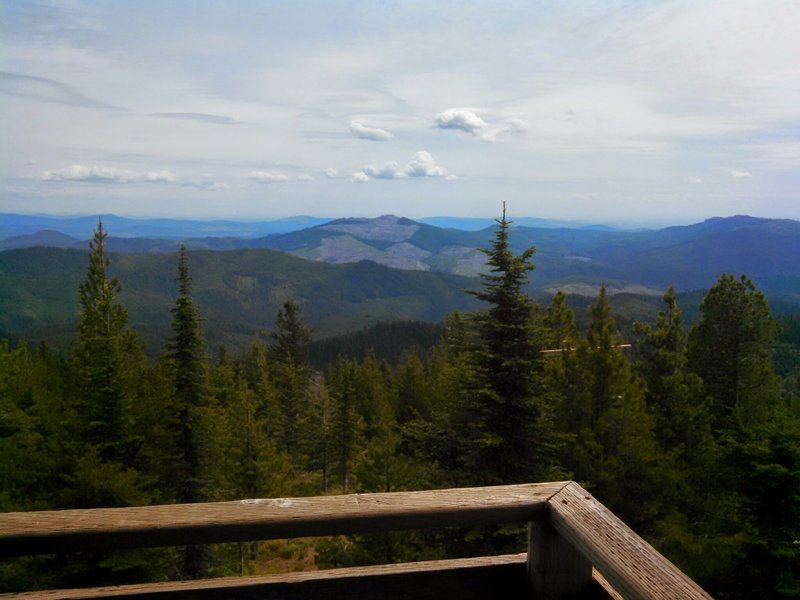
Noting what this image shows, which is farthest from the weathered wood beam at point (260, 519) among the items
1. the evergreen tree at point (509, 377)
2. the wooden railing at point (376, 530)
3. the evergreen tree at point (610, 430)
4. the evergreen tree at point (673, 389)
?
the evergreen tree at point (673, 389)

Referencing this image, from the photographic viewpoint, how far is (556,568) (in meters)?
1.75

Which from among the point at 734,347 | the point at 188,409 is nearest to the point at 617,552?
the point at 188,409

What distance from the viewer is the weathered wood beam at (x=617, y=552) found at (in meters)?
1.36

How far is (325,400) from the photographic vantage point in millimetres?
35969

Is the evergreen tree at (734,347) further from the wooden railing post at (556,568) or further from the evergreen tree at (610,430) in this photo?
the wooden railing post at (556,568)

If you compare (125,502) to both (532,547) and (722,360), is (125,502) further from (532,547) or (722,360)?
(722,360)

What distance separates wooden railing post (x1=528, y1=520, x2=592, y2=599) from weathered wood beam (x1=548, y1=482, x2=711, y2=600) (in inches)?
2.2

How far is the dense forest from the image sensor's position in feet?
42.5

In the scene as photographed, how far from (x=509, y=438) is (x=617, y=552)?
44.1 ft

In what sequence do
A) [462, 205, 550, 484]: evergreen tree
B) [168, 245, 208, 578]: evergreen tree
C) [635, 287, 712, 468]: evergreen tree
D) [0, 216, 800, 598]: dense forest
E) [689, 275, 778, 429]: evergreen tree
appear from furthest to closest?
[689, 275, 778, 429]: evergreen tree < [168, 245, 208, 578]: evergreen tree < [635, 287, 712, 468]: evergreen tree < [462, 205, 550, 484]: evergreen tree < [0, 216, 800, 598]: dense forest

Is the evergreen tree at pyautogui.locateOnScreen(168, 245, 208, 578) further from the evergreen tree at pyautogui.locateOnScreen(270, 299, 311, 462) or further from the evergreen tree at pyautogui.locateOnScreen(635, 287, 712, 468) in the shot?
the evergreen tree at pyautogui.locateOnScreen(270, 299, 311, 462)

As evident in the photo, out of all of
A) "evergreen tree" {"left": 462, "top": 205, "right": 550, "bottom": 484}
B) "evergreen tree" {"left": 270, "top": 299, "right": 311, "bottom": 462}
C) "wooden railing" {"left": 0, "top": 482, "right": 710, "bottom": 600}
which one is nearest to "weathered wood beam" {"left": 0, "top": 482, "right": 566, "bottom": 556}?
"wooden railing" {"left": 0, "top": 482, "right": 710, "bottom": 600}

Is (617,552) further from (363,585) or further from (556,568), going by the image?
(363,585)

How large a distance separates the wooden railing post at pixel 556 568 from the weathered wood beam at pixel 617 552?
55 mm
